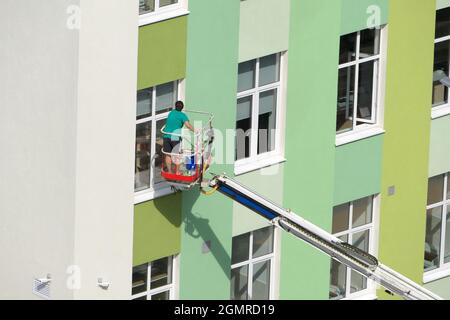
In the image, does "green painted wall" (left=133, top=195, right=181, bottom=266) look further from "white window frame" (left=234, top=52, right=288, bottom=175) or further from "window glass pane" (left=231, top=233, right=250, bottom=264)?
"window glass pane" (left=231, top=233, right=250, bottom=264)

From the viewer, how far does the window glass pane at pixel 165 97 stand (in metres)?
32.2

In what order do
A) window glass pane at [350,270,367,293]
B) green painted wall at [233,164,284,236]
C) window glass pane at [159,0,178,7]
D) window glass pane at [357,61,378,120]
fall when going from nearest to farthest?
window glass pane at [159,0,178,7] → green painted wall at [233,164,284,236] → window glass pane at [357,61,378,120] → window glass pane at [350,270,367,293]

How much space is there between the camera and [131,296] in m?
32.6

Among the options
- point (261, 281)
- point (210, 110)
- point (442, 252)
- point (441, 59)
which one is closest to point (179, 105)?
point (210, 110)

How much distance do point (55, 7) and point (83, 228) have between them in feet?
11.8

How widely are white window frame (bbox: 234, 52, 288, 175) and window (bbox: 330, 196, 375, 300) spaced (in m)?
2.35

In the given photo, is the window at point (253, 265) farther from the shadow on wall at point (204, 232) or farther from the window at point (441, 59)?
the window at point (441, 59)

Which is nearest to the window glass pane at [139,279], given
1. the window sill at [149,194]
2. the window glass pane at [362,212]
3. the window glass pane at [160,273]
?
the window glass pane at [160,273]

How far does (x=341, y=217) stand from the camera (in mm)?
36594

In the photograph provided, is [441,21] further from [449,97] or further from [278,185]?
[278,185]

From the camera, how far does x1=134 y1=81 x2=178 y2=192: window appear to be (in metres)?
32.1

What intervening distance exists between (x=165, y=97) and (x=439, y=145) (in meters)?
7.47

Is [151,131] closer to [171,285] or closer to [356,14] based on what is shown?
[171,285]

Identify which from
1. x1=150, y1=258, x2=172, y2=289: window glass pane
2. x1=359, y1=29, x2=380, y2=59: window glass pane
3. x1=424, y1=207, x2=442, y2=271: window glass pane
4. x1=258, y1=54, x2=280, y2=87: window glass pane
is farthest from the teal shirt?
x1=424, y1=207, x2=442, y2=271: window glass pane
